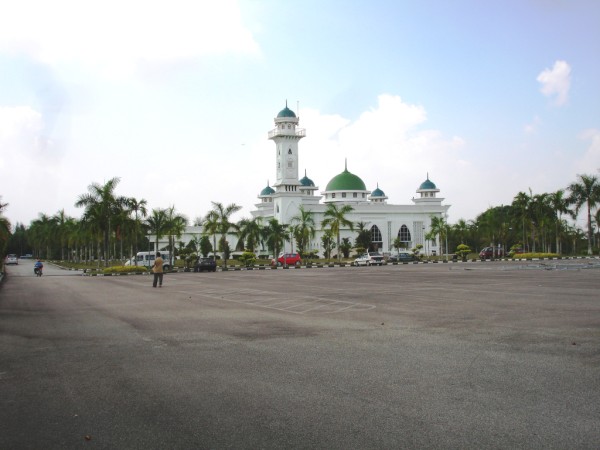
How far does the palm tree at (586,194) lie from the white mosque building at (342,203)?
28.8m

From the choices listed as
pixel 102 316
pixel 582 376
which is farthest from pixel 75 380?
pixel 102 316

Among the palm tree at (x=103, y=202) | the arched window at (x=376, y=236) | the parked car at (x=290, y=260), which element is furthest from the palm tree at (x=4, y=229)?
the arched window at (x=376, y=236)

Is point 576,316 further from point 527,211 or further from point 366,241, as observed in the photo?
point 366,241

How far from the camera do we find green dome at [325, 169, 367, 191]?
302 feet

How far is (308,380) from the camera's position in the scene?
7.00m

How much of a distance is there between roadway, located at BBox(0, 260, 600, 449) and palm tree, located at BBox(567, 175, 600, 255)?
168 ft

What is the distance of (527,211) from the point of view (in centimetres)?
6438

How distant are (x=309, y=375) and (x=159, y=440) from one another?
2546mm

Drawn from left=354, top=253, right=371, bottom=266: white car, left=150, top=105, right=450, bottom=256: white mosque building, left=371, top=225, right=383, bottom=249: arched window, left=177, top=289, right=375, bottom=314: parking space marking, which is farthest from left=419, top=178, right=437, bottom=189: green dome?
left=177, top=289, right=375, bottom=314: parking space marking

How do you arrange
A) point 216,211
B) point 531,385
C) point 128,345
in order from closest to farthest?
point 531,385, point 128,345, point 216,211

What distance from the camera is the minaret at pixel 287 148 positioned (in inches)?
3327

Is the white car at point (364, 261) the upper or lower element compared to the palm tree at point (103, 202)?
lower

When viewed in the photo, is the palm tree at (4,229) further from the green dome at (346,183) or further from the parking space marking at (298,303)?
the green dome at (346,183)

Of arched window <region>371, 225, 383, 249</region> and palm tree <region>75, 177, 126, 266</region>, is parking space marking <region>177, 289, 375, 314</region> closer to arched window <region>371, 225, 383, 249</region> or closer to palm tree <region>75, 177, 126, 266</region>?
palm tree <region>75, 177, 126, 266</region>
